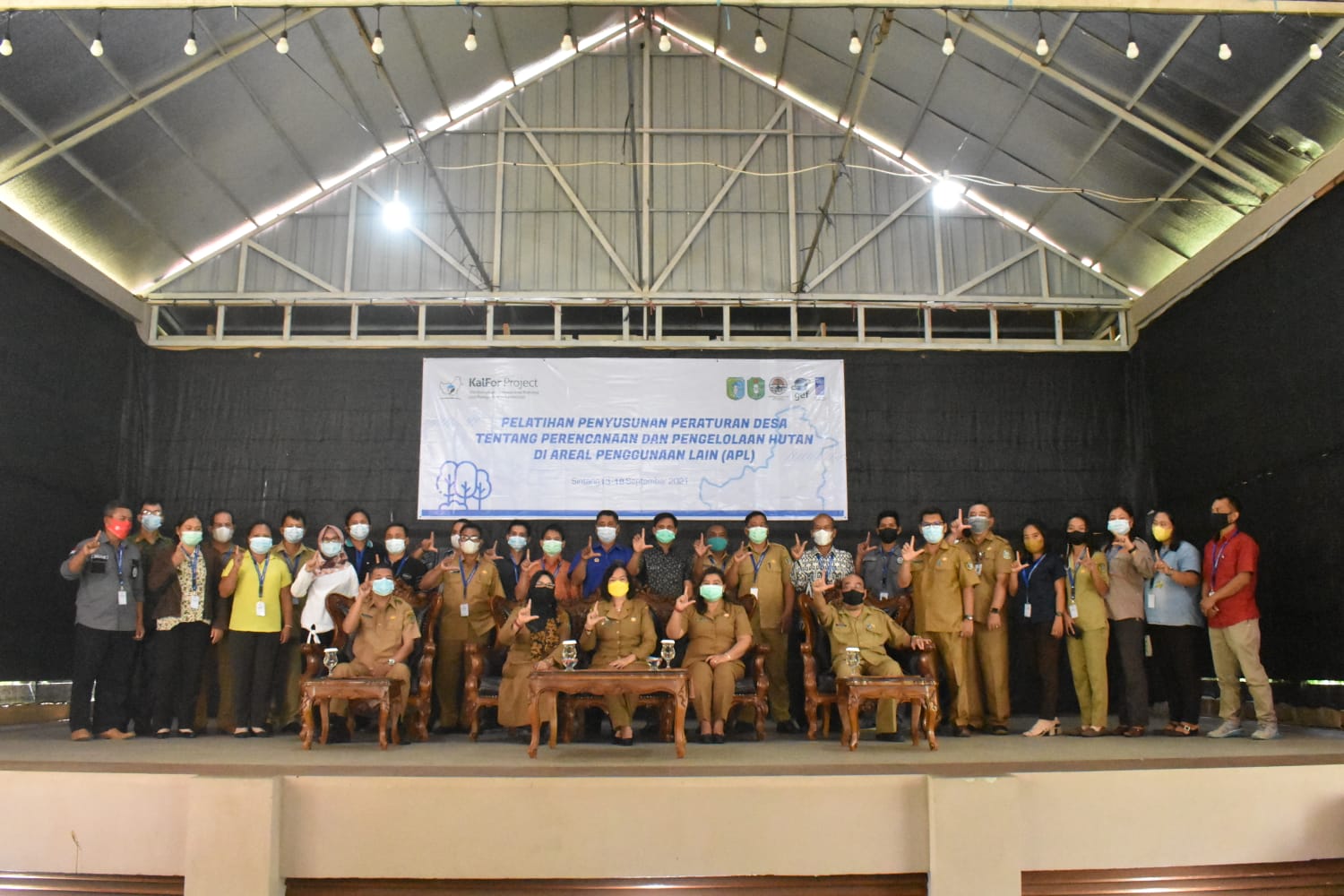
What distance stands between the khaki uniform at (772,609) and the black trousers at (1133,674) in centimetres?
197

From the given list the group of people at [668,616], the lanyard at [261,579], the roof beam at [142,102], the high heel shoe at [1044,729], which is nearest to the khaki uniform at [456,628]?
the group of people at [668,616]

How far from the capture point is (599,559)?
6473mm

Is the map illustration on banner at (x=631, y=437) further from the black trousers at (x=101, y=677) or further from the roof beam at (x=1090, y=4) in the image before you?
the roof beam at (x=1090, y=4)

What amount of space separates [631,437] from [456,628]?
2.47 metres

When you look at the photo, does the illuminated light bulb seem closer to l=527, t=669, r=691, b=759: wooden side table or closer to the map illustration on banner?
the map illustration on banner

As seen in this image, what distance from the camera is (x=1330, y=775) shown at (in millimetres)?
3771

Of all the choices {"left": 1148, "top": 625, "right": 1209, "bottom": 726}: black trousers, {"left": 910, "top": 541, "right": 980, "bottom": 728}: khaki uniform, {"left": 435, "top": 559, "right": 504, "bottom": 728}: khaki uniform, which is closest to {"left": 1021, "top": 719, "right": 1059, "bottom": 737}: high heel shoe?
{"left": 910, "top": 541, "right": 980, "bottom": 728}: khaki uniform

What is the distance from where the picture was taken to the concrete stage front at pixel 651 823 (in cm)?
348

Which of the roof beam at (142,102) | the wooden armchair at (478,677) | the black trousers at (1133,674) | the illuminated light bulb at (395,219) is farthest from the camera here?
the illuminated light bulb at (395,219)

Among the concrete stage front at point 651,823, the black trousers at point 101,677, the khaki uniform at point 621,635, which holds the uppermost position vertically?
the khaki uniform at point 621,635

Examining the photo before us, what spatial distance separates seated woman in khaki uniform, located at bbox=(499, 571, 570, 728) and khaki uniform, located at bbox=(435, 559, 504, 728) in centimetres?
43

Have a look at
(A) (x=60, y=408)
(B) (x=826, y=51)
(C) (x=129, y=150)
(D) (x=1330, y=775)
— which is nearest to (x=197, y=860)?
(D) (x=1330, y=775)

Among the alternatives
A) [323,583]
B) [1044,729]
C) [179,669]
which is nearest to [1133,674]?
[1044,729]

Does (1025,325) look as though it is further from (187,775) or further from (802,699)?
(187,775)
